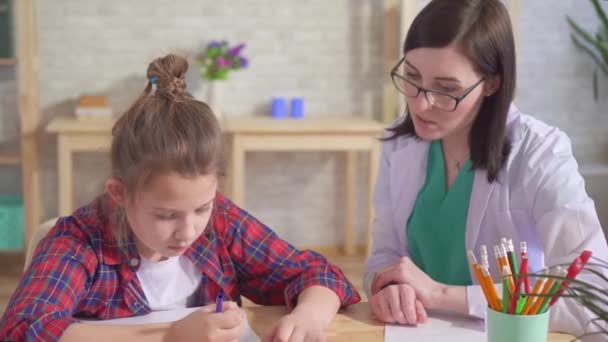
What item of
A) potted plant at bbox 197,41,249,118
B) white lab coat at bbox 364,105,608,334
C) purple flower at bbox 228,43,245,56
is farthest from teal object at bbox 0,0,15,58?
white lab coat at bbox 364,105,608,334

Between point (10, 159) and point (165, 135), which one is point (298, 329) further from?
point (10, 159)

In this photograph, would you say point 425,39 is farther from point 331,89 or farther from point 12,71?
point 12,71

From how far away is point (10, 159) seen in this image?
380 cm

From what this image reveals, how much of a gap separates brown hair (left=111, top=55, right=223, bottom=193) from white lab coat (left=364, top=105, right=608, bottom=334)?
A: 50 centimetres

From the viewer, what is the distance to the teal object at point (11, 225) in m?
3.76

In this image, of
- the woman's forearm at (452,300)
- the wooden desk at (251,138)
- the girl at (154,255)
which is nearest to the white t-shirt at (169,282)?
the girl at (154,255)

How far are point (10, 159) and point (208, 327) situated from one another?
2.97m

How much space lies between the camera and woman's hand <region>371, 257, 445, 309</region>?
4.49 feet

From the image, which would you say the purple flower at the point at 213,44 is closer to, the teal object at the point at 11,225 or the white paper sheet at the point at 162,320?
the teal object at the point at 11,225

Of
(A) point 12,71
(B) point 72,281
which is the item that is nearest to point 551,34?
(A) point 12,71

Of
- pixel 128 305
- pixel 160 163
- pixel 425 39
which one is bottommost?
pixel 128 305

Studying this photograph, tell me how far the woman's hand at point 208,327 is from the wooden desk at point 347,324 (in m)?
0.09

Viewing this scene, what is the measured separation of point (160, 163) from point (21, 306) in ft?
1.02

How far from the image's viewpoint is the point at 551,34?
13.6ft
